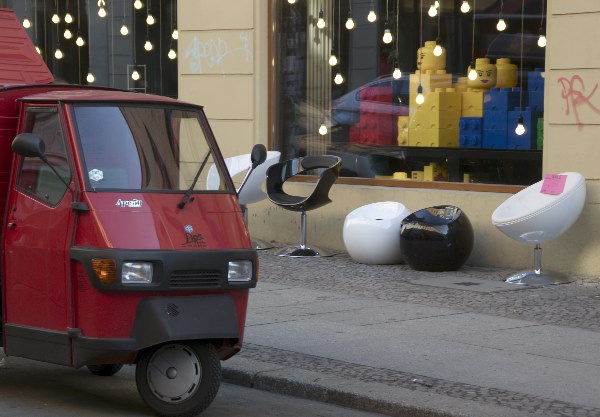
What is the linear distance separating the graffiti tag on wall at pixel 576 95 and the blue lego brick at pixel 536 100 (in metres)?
0.48

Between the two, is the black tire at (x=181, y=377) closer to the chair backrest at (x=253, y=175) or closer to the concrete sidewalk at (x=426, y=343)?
the concrete sidewalk at (x=426, y=343)

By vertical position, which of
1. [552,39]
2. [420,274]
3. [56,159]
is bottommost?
[420,274]

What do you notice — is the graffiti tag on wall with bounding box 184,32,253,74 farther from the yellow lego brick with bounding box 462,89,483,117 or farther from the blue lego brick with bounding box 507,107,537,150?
the blue lego brick with bounding box 507,107,537,150

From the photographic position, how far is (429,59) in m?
14.4

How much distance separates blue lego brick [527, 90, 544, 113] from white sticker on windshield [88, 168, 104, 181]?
711cm

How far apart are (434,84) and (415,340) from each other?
226 inches

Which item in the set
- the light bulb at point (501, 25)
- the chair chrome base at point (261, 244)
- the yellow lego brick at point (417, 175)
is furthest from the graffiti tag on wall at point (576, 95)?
Answer: the chair chrome base at point (261, 244)

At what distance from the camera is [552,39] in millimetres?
12922

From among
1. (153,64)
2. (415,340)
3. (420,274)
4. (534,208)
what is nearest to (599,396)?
(415,340)

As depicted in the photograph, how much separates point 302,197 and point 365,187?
78 centimetres

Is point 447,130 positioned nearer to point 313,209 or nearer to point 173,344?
point 313,209

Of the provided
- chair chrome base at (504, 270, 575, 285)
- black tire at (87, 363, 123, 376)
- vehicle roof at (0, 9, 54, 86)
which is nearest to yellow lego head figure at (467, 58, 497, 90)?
chair chrome base at (504, 270, 575, 285)

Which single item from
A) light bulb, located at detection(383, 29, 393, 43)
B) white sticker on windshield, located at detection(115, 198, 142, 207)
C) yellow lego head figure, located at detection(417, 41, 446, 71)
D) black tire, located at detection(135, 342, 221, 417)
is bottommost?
black tire, located at detection(135, 342, 221, 417)

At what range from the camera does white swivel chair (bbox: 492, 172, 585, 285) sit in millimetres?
11969
